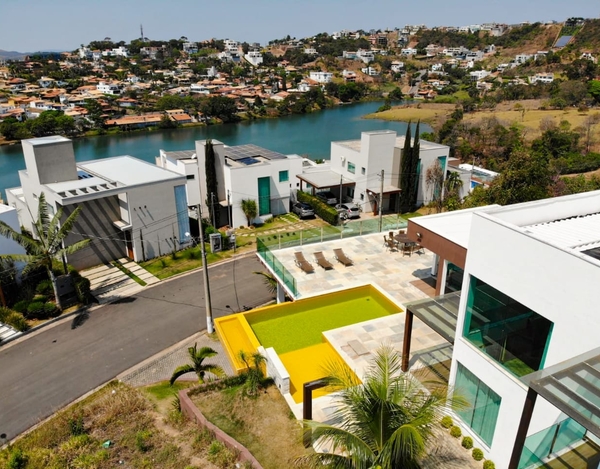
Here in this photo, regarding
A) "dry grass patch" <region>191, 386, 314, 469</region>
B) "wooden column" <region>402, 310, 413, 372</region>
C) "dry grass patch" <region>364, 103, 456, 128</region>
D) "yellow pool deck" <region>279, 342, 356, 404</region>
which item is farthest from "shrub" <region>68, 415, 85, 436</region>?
"dry grass patch" <region>364, 103, 456, 128</region>

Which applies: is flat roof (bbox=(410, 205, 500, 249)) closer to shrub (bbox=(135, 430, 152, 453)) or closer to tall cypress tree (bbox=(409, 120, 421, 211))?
shrub (bbox=(135, 430, 152, 453))

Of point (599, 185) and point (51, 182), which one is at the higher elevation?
point (51, 182)

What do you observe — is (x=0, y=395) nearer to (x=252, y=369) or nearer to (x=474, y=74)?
(x=252, y=369)

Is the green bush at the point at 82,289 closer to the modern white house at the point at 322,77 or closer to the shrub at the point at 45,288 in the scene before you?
the shrub at the point at 45,288

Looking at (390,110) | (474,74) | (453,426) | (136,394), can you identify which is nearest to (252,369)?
(136,394)

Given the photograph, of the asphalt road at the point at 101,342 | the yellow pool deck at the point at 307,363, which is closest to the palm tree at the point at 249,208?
the asphalt road at the point at 101,342

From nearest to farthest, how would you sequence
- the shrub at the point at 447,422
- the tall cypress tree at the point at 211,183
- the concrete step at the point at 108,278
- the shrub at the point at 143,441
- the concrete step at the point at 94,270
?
the shrub at the point at 447,422
the shrub at the point at 143,441
the concrete step at the point at 108,278
the concrete step at the point at 94,270
the tall cypress tree at the point at 211,183
